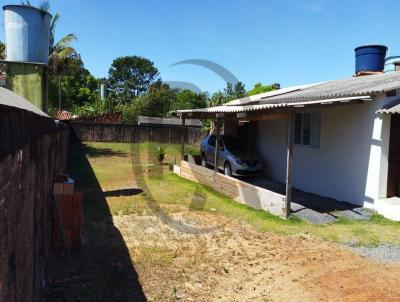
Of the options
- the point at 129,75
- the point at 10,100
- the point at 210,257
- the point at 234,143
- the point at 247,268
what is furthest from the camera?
the point at 129,75

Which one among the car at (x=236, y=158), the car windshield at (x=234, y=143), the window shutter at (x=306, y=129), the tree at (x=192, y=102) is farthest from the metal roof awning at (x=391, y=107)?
the tree at (x=192, y=102)

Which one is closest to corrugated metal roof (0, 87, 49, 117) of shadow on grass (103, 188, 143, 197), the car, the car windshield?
shadow on grass (103, 188, 143, 197)

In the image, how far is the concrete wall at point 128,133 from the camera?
31.1 metres

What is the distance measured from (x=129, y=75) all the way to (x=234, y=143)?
75.0 metres

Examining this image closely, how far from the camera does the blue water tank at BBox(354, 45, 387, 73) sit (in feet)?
50.8

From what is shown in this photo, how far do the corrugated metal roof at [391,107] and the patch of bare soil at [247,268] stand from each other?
12.2 ft

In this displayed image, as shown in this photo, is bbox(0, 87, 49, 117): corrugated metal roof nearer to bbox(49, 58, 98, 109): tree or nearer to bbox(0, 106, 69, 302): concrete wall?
bbox(0, 106, 69, 302): concrete wall

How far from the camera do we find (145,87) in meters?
86.2

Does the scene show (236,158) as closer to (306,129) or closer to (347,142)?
(306,129)

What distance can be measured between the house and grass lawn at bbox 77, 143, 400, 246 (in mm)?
772

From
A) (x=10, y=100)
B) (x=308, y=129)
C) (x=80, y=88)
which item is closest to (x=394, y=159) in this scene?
(x=308, y=129)

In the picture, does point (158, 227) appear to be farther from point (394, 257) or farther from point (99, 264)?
point (394, 257)

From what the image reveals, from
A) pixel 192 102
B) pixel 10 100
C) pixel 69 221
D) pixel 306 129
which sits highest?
pixel 192 102

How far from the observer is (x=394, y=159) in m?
9.74
